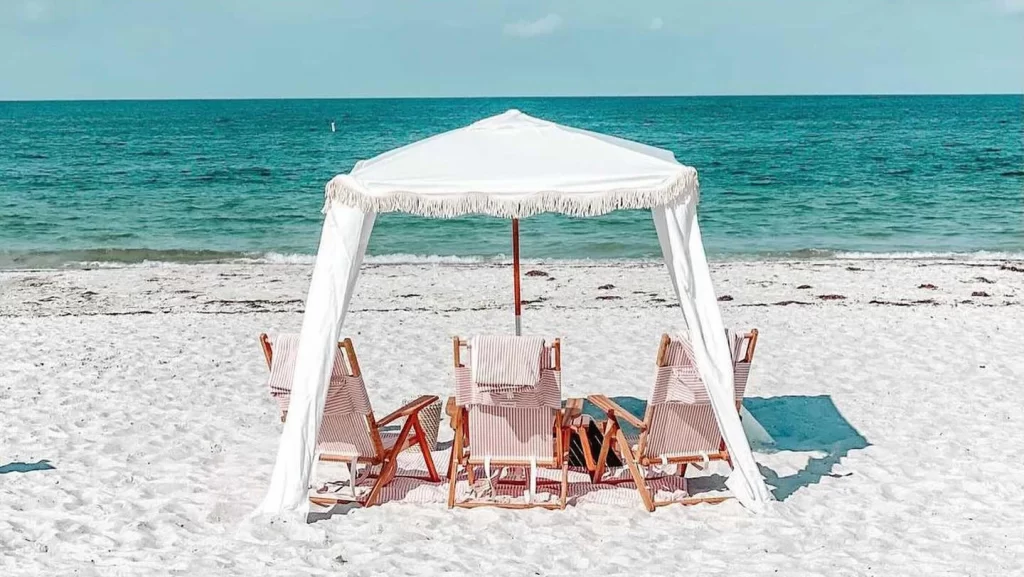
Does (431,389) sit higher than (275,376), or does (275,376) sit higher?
(275,376)

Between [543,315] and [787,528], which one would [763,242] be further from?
[787,528]

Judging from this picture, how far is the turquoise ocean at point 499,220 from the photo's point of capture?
64.0 feet

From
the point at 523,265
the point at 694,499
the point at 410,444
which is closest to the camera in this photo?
the point at 694,499

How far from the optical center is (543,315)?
444 inches

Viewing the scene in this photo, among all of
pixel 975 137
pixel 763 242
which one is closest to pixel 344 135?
pixel 975 137

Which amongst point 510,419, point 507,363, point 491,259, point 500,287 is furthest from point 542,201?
point 491,259

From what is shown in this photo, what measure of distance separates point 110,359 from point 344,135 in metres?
52.4

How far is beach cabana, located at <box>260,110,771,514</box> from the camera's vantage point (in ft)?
16.7

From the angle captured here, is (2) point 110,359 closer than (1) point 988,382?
No

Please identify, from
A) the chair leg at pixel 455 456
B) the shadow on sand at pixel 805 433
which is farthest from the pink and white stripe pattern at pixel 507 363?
the shadow on sand at pixel 805 433

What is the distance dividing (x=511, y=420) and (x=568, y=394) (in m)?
2.47

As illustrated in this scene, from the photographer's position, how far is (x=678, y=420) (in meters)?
5.50

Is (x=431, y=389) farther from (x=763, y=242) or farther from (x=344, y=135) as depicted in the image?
(x=344, y=135)

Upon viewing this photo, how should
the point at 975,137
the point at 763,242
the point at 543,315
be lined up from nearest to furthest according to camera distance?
the point at 543,315 < the point at 763,242 < the point at 975,137
